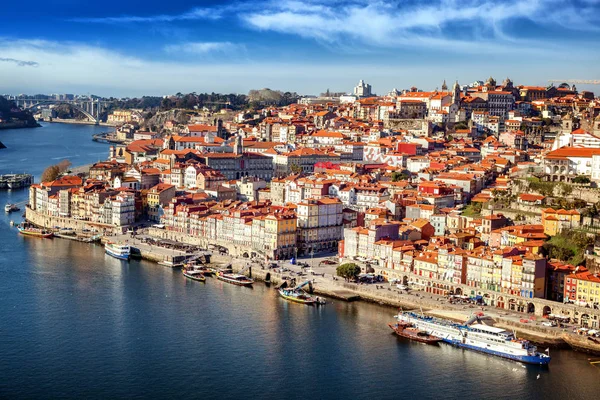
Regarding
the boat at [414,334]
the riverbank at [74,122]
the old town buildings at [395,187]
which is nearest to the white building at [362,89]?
the old town buildings at [395,187]

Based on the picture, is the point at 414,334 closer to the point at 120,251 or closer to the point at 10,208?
the point at 120,251

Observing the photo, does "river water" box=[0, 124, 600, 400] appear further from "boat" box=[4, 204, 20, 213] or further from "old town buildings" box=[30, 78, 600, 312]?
"boat" box=[4, 204, 20, 213]

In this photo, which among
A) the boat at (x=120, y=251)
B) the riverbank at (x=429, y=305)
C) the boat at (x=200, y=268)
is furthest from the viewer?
the boat at (x=120, y=251)

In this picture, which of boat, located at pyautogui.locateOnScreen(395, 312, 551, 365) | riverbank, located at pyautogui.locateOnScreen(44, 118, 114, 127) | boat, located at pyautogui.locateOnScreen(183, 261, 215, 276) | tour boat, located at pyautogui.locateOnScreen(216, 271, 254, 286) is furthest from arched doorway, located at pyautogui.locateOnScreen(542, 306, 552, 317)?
riverbank, located at pyautogui.locateOnScreen(44, 118, 114, 127)

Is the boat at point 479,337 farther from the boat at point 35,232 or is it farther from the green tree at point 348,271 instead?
the boat at point 35,232

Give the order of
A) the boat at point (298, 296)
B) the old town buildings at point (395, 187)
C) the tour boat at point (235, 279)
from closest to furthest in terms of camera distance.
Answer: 1. the boat at point (298, 296)
2. the old town buildings at point (395, 187)
3. the tour boat at point (235, 279)

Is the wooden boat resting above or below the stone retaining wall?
below
